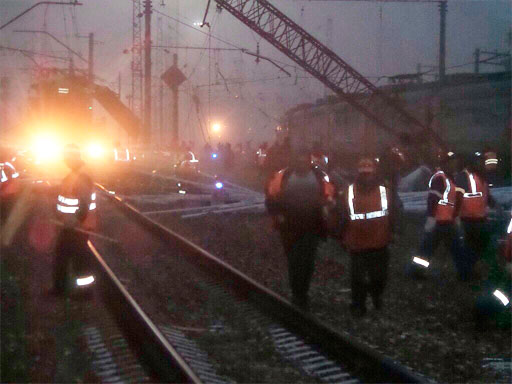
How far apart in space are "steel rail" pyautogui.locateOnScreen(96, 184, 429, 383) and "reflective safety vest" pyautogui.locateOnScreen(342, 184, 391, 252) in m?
1.02

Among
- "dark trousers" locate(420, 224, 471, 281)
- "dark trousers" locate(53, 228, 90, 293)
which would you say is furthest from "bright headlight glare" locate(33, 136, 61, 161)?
"dark trousers" locate(420, 224, 471, 281)

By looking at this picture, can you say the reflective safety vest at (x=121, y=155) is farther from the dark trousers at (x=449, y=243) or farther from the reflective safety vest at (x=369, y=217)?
the reflective safety vest at (x=369, y=217)

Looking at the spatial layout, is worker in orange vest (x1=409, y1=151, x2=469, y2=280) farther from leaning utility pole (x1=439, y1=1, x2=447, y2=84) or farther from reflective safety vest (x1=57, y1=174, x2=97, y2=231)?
leaning utility pole (x1=439, y1=1, x2=447, y2=84)

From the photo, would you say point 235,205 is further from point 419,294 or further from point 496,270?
point 496,270

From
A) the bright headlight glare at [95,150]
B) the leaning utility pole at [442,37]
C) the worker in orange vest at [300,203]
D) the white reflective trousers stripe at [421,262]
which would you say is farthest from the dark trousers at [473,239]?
the bright headlight glare at [95,150]

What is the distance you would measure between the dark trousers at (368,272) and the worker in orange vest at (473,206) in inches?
86.8

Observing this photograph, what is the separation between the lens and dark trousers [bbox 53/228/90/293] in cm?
931

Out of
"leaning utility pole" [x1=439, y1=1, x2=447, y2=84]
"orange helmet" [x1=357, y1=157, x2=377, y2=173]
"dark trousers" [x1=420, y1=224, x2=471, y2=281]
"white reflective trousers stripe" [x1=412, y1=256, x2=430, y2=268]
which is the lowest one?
"white reflective trousers stripe" [x1=412, y1=256, x2=430, y2=268]

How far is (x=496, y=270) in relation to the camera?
7.99 m

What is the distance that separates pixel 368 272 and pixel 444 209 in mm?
2035

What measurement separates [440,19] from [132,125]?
1897cm

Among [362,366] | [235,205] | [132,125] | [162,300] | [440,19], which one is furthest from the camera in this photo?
[132,125]

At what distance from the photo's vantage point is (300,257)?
864 centimetres

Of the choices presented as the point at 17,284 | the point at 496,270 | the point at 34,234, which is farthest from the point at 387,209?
the point at 34,234
